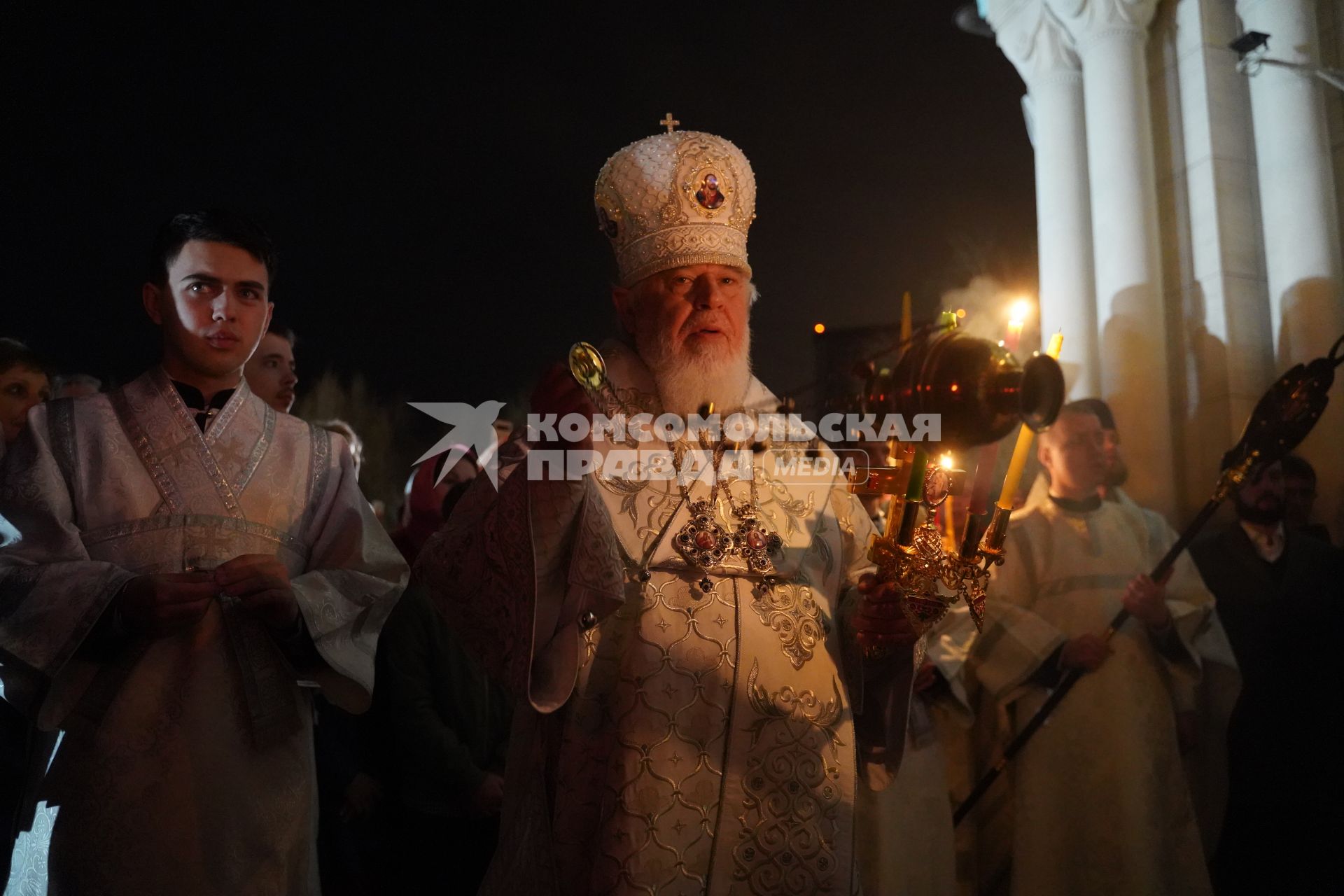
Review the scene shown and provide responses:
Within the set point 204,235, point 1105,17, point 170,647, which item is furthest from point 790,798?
point 1105,17

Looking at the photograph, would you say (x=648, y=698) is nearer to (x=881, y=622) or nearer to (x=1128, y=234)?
(x=881, y=622)

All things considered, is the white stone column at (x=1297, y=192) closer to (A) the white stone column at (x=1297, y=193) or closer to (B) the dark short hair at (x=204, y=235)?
(A) the white stone column at (x=1297, y=193)

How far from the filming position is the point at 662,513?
2.98m

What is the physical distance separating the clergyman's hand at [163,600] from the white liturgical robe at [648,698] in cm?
52

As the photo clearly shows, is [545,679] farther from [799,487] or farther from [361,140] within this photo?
[361,140]

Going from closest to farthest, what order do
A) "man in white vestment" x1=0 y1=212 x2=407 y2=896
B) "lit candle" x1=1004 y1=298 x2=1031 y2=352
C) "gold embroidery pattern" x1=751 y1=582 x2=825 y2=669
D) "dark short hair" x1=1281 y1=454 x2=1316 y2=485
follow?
"lit candle" x1=1004 y1=298 x2=1031 y2=352
"man in white vestment" x1=0 y1=212 x2=407 y2=896
"gold embroidery pattern" x1=751 y1=582 x2=825 y2=669
"dark short hair" x1=1281 y1=454 x2=1316 y2=485

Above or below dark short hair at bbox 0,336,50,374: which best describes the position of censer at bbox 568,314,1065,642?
below

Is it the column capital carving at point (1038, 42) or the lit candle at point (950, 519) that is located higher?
the column capital carving at point (1038, 42)

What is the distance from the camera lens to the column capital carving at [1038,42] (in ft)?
24.5

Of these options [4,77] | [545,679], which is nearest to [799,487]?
[545,679]

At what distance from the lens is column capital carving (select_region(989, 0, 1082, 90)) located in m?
7.47

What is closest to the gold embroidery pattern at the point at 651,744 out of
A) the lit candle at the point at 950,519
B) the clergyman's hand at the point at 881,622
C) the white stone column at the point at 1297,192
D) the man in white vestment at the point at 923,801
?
the clergyman's hand at the point at 881,622

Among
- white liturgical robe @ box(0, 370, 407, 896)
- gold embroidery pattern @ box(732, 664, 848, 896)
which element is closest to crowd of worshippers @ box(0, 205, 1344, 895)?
white liturgical robe @ box(0, 370, 407, 896)

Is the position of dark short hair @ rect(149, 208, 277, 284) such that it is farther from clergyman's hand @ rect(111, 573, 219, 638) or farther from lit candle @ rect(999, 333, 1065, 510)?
lit candle @ rect(999, 333, 1065, 510)
